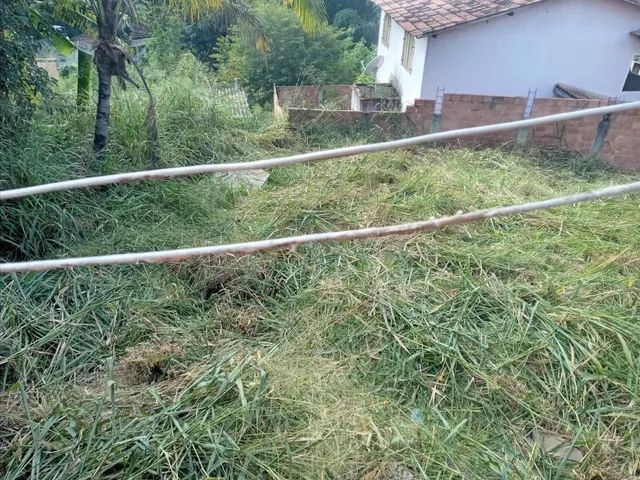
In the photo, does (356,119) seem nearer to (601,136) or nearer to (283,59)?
(601,136)

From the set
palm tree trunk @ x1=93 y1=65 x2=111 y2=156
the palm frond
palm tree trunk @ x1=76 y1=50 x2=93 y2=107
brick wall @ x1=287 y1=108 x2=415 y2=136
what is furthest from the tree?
brick wall @ x1=287 y1=108 x2=415 y2=136

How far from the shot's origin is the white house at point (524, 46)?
9.64m

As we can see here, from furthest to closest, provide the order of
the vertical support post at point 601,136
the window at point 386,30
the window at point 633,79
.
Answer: the window at point 386,30
the window at point 633,79
the vertical support post at point 601,136

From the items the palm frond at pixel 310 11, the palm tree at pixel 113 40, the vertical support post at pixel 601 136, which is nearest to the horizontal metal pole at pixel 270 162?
the palm tree at pixel 113 40

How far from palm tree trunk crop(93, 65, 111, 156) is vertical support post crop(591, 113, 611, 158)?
607 centimetres

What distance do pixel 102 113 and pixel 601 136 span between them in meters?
6.26

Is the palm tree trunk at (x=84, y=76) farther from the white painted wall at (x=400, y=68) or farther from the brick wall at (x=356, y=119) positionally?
the white painted wall at (x=400, y=68)

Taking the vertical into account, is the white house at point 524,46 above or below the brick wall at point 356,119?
above

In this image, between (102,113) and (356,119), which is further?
(356,119)

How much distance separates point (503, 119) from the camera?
23.2ft

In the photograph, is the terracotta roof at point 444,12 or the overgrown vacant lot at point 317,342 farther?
the terracotta roof at point 444,12

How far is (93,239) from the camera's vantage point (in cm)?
389

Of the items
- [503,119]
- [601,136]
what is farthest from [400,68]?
[601,136]

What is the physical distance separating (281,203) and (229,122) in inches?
103
